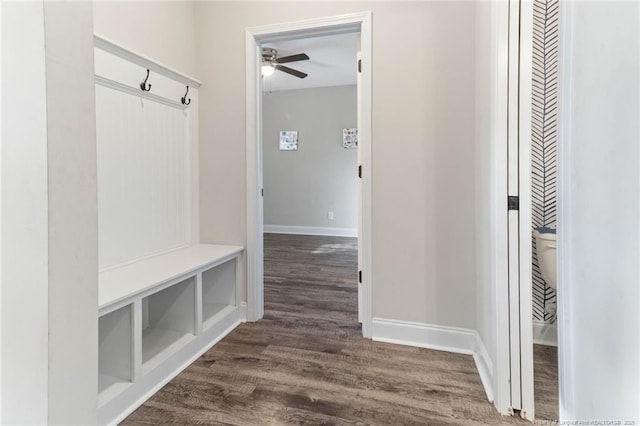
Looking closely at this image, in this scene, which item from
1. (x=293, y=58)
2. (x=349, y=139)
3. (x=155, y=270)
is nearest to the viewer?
(x=155, y=270)

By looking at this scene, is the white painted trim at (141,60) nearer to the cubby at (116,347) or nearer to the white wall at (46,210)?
the white wall at (46,210)

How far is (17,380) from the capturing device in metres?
0.59

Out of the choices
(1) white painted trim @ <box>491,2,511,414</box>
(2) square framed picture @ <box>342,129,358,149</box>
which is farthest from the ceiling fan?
(1) white painted trim @ <box>491,2,511,414</box>

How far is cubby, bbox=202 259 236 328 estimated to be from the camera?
91.0 inches

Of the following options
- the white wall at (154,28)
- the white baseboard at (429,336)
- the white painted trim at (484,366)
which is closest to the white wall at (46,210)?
the white wall at (154,28)

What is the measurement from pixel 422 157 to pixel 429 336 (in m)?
1.09

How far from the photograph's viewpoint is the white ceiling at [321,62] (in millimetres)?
3832

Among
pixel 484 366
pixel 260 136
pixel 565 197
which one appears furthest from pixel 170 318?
pixel 565 197

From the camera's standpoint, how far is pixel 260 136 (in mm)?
2348

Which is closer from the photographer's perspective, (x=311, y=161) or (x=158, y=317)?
(x=158, y=317)

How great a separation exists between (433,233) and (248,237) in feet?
4.11

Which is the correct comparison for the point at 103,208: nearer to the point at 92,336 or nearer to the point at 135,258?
the point at 135,258

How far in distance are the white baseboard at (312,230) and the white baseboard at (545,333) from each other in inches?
155

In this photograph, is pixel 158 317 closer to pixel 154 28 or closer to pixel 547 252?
pixel 154 28
